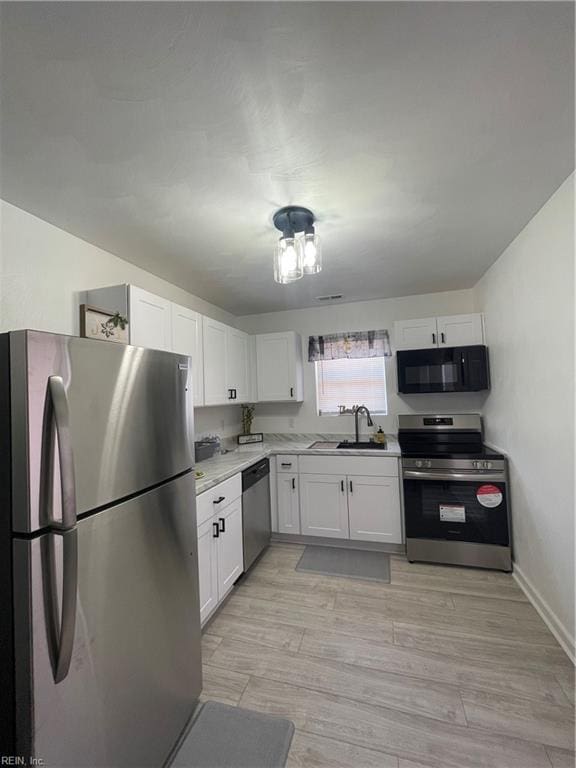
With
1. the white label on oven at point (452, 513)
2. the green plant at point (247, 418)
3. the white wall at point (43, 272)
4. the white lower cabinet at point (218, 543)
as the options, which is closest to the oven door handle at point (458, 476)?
the white label on oven at point (452, 513)

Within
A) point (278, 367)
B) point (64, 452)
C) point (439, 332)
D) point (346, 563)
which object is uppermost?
point (439, 332)

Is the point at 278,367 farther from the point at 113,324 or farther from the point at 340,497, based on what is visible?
the point at 113,324

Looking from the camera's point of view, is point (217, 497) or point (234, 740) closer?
point (234, 740)

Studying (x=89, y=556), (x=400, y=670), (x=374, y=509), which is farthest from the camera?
(x=374, y=509)

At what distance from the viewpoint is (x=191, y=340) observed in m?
2.48

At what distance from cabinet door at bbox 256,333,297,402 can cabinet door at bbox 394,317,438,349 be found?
112cm

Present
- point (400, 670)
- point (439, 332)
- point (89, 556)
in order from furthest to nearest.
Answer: point (439, 332)
point (400, 670)
point (89, 556)

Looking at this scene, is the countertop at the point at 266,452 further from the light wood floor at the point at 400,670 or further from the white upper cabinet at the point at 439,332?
the white upper cabinet at the point at 439,332

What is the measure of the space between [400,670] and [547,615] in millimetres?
1040

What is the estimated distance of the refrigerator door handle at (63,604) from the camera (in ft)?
2.90

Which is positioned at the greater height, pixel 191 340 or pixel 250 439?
pixel 191 340

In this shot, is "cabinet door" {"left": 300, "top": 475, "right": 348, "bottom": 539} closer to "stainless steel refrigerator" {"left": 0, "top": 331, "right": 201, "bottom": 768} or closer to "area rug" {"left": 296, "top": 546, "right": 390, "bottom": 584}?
"area rug" {"left": 296, "top": 546, "right": 390, "bottom": 584}

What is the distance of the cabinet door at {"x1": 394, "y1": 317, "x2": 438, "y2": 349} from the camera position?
318 centimetres

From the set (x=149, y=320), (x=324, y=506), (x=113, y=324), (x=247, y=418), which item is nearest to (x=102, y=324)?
(x=113, y=324)
